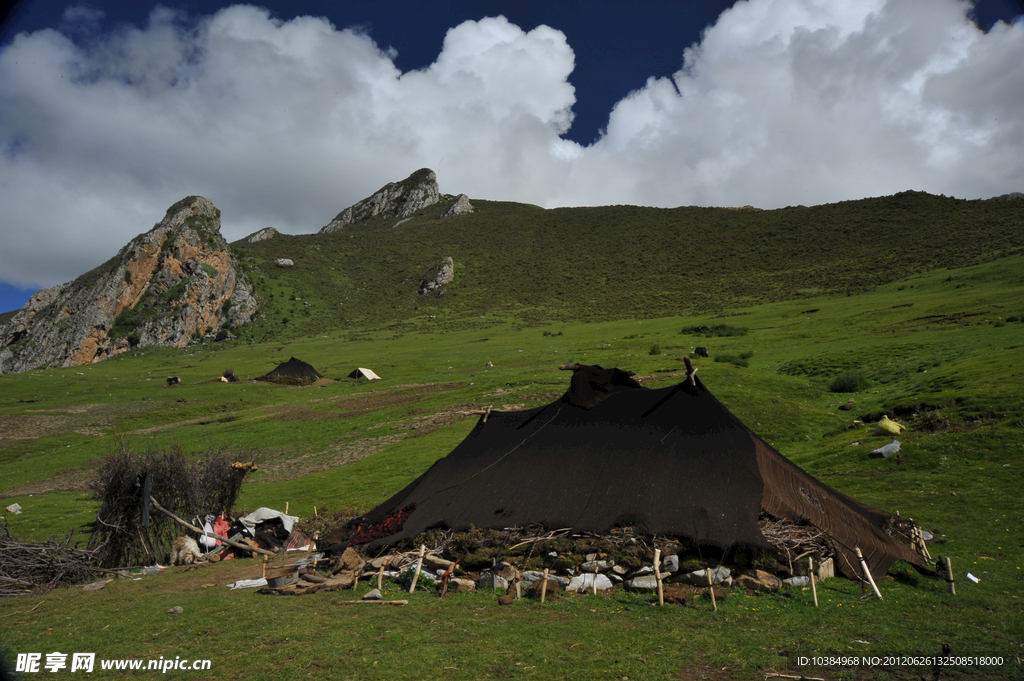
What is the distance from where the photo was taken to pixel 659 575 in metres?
10.2

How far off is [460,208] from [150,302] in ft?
339

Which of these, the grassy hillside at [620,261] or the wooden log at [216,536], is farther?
the grassy hillside at [620,261]

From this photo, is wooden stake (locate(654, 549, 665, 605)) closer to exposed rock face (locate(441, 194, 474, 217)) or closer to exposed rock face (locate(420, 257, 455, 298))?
exposed rock face (locate(420, 257, 455, 298))

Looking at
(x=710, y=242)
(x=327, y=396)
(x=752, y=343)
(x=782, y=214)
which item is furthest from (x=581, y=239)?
(x=327, y=396)

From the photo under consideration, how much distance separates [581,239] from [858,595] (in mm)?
137497

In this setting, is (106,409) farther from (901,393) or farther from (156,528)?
(901,393)

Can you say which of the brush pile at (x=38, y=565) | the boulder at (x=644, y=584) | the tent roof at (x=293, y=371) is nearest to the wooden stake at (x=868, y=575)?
the boulder at (x=644, y=584)

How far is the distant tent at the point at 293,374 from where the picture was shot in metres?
56.0

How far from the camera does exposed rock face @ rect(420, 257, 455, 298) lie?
118m

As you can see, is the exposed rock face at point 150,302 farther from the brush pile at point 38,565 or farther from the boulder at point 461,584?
the boulder at point 461,584

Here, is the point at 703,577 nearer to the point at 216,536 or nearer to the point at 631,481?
the point at 631,481

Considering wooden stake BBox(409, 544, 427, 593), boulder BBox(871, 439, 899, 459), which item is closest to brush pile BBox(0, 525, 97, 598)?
wooden stake BBox(409, 544, 427, 593)

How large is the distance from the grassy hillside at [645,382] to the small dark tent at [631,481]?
4.94 feet

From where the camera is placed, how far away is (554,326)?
3393 inches
